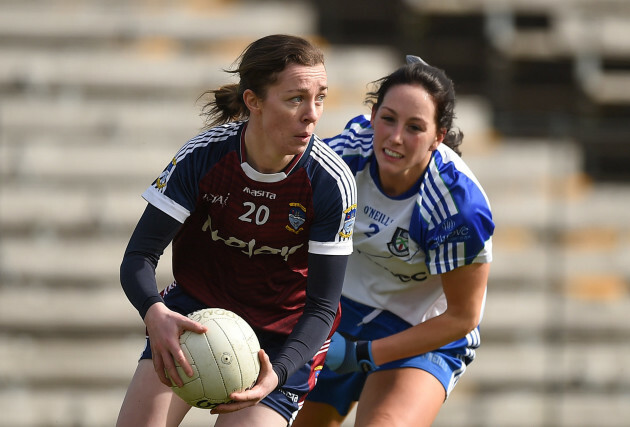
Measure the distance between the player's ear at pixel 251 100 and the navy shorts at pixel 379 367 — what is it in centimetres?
130

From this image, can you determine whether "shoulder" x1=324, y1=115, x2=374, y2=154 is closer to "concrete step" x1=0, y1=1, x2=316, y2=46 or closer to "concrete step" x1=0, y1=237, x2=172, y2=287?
"concrete step" x1=0, y1=237, x2=172, y2=287

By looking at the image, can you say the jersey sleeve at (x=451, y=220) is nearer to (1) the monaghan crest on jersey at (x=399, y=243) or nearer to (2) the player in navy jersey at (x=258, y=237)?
(1) the monaghan crest on jersey at (x=399, y=243)

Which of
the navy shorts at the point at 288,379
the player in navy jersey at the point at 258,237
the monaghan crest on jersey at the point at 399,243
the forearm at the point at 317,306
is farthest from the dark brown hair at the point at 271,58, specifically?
the monaghan crest on jersey at the point at 399,243

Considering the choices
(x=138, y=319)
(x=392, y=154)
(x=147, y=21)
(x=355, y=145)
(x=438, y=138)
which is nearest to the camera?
(x=392, y=154)

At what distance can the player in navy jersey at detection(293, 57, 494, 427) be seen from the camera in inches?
145

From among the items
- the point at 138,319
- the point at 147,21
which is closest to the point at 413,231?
the point at 138,319

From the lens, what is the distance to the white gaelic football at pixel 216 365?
9.77 feet

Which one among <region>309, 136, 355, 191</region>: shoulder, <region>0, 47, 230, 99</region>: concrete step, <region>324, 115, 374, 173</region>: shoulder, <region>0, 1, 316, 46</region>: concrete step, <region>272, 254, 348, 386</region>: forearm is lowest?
<region>272, 254, 348, 386</region>: forearm

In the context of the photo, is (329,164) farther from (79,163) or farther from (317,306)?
(79,163)

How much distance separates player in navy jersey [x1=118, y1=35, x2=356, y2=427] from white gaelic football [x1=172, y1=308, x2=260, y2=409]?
4 cm

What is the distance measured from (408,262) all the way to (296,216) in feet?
2.63

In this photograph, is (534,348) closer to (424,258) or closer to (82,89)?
(424,258)

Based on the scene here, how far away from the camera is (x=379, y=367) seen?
13.3 ft

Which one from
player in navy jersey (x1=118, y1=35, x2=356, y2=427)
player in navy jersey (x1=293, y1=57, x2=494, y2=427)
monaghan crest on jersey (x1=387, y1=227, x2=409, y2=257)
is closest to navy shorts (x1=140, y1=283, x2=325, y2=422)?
player in navy jersey (x1=118, y1=35, x2=356, y2=427)
